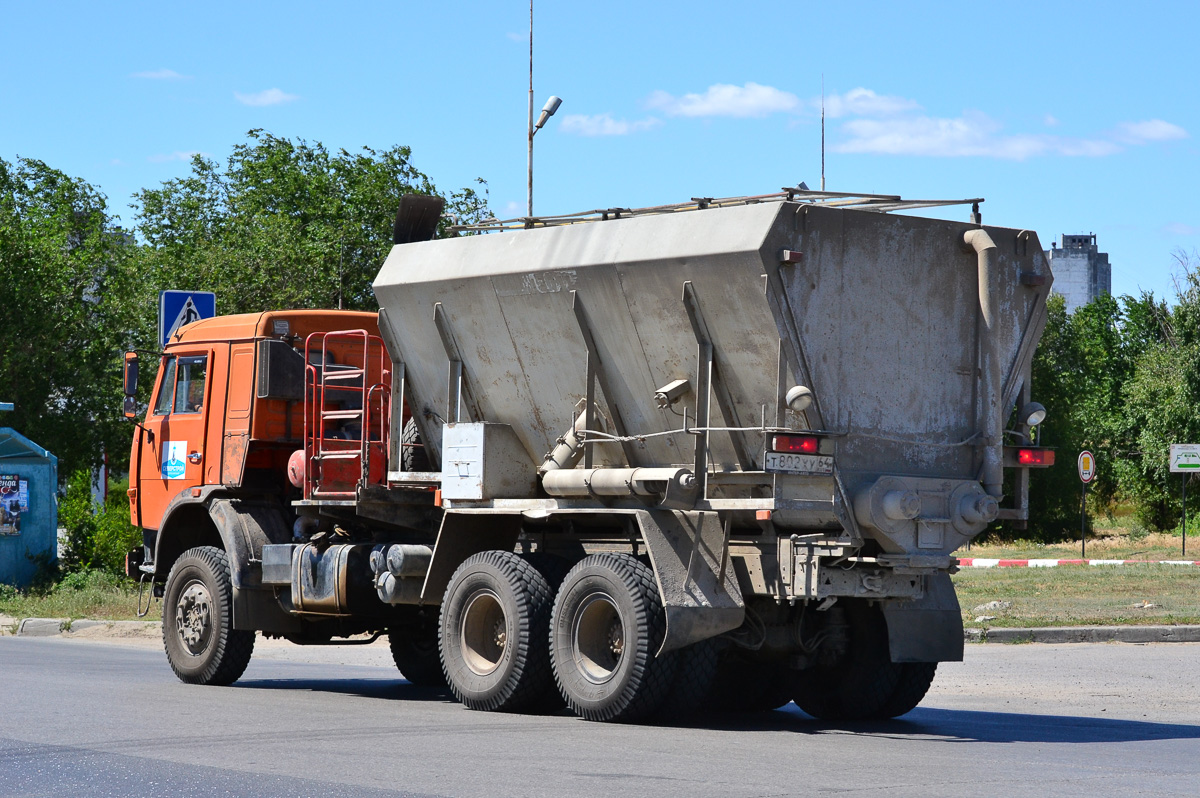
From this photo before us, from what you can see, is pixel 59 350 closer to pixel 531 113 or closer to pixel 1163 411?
pixel 531 113

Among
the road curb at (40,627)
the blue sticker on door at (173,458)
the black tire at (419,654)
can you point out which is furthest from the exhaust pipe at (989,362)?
the road curb at (40,627)

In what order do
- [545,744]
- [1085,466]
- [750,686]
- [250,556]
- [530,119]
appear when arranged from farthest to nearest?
[1085,466] < [530,119] < [250,556] < [750,686] < [545,744]

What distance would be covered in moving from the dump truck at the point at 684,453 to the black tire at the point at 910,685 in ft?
0.07

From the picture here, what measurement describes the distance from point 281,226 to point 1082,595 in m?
17.5

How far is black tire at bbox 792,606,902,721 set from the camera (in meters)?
10.6

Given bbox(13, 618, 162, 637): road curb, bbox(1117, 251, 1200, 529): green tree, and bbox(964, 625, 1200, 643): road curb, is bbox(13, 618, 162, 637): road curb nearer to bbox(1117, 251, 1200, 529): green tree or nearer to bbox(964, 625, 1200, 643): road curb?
bbox(964, 625, 1200, 643): road curb

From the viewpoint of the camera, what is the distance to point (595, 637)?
33.3ft

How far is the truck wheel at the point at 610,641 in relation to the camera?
A: 378 inches

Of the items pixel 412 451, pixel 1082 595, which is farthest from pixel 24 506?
pixel 1082 595

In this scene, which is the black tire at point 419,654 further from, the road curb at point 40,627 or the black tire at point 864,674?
the road curb at point 40,627

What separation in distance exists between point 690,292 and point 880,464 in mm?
1669

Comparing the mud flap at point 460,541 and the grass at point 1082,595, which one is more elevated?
the mud flap at point 460,541

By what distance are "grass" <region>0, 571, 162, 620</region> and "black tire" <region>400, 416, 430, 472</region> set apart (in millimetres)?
9579

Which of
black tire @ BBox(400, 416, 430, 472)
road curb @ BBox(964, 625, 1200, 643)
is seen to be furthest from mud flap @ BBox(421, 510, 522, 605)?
road curb @ BBox(964, 625, 1200, 643)
